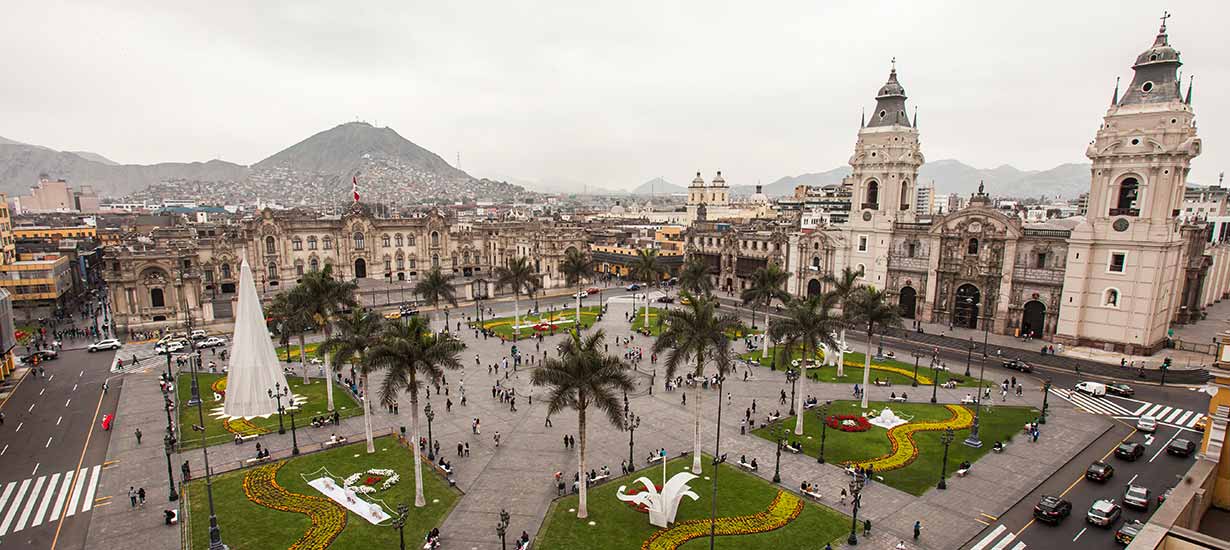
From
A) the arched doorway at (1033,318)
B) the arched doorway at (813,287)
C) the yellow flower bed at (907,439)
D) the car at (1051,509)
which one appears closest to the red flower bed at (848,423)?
the yellow flower bed at (907,439)

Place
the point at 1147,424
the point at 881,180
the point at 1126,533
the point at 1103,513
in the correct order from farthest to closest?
the point at 881,180, the point at 1147,424, the point at 1103,513, the point at 1126,533

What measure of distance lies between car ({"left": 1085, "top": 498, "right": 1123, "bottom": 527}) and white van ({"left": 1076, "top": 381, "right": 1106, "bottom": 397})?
20574mm

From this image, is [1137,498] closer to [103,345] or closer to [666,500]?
[666,500]

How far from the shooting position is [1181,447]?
32500 mm

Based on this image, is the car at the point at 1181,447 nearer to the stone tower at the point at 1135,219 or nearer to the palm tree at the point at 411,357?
the stone tower at the point at 1135,219

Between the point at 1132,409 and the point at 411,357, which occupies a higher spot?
the point at 411,357

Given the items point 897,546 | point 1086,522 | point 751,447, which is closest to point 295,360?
point 751,447

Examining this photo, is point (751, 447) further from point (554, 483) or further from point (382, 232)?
point (382, 232)

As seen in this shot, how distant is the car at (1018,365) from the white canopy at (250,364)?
5554cm

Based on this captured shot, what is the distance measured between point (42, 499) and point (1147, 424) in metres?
60.6

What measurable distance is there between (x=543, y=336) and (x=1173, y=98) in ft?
188

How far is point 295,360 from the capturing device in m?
53.9

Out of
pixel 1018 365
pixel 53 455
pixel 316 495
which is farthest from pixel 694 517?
pixel 1018 365

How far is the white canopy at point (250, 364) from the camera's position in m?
37.4
